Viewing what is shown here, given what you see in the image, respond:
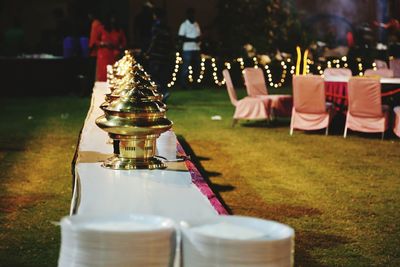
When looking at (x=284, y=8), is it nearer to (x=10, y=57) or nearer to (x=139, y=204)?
(x=10, y=57)

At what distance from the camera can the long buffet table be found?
8.72 ft

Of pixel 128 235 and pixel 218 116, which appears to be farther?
pixel 218 116

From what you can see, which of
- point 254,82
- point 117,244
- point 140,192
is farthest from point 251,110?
point 117,244

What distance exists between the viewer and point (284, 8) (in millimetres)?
20469

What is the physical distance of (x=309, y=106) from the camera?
34.3 feet

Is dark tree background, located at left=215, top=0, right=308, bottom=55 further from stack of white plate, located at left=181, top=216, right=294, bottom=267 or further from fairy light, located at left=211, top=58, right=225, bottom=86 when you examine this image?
stack of white plate, located at left=181, top=216, right=294, bottom=267

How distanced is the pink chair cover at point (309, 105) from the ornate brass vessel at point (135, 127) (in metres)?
6.93

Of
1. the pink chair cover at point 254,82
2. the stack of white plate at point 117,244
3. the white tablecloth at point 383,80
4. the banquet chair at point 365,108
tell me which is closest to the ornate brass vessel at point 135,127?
the stack of white plate at point 117,244

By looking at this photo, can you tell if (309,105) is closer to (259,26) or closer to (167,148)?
(167,148)

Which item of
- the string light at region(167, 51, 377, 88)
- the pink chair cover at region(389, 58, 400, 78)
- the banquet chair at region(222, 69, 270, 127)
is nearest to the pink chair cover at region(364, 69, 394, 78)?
the pink chair cover at region(389, 58, 400, 78)

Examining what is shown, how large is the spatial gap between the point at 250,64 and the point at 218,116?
19.2 ft

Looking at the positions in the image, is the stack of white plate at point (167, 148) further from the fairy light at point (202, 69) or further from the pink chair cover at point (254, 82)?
the fairy light at point (202, 69)

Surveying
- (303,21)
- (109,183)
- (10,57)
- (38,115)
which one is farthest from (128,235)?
(303,21)

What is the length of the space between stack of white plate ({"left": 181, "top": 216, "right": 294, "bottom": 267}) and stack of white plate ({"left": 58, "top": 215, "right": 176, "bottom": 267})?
0.20 feet
